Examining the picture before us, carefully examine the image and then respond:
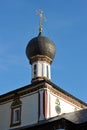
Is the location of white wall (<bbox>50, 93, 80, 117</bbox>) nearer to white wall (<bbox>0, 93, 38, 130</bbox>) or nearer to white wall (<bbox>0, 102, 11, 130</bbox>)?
white wall (<bbox>0, 93, 38, 130</bbox>)

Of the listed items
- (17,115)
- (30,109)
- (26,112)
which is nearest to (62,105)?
(30,109)

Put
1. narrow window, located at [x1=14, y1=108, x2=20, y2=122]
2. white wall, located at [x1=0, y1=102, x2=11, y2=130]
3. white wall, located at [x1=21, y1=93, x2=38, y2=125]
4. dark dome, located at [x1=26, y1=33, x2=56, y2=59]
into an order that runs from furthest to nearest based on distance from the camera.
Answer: dark dome, located at [x1=26, y1=33, x2=56, y2=59] < white wall, located at [x1=0, y1=102, x2=11, y2=130] < narrow window, located at [x1=14, y1=108, x2=20, y2=122] < white wall, located at [x1=21, y1=93, x2=38, y2=125]

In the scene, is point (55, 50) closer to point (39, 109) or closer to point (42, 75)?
point (42, 75)

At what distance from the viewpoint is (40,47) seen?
25.3m

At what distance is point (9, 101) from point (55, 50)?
16.9ft

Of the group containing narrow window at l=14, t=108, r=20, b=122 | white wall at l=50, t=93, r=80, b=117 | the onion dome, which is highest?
the onion dome

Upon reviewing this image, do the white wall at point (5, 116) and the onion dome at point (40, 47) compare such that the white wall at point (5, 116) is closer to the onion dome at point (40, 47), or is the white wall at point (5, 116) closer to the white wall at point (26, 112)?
the white wall at point (26, 112)

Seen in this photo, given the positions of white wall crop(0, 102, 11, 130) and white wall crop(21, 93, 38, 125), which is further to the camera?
white wall crop(0, 102, 11, 130)

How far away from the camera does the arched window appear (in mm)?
23203

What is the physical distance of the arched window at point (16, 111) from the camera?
23203mm

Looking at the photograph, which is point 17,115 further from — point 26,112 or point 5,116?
point 5,116

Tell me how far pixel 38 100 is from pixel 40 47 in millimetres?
4471

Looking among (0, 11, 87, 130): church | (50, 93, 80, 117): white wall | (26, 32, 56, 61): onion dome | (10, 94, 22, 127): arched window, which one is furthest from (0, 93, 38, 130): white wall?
(26, 32, 56, 61): onion dome

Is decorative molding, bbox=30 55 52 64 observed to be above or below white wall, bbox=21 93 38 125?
above
